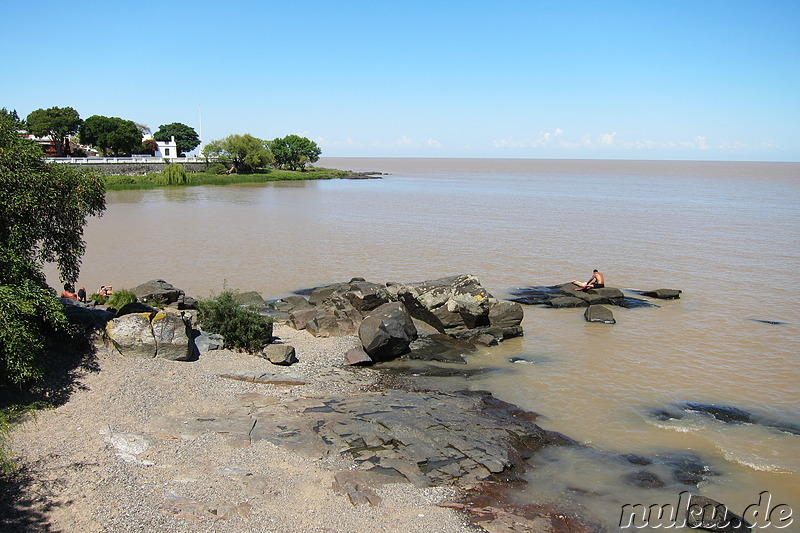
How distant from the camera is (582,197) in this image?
306 ft

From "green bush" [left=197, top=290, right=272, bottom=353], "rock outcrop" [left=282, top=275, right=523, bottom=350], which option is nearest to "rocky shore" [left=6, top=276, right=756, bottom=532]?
"green bush" [left=197, top=290, right=272, bottom=353]

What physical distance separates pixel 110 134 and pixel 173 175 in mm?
21496

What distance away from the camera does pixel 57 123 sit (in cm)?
10512

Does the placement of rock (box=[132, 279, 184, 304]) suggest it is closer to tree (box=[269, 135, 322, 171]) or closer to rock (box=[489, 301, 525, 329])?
rock (box=[489, 301, 525, 329])

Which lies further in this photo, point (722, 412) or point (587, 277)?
point (587, 277)

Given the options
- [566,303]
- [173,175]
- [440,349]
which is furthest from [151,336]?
[173,175]

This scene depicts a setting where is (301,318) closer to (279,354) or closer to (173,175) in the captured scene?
(279,354)

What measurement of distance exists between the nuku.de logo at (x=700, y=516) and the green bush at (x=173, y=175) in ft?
310

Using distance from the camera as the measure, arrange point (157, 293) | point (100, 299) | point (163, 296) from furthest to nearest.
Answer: point (157, 293), point (163, 296), point (100, 299)

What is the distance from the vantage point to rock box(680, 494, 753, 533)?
11.0 metres

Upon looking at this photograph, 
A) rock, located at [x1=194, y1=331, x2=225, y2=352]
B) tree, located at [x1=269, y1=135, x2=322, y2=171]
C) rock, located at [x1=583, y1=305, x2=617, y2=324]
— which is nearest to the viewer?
rock, located at [x1=194, y1=331, x2=225, y2=352]

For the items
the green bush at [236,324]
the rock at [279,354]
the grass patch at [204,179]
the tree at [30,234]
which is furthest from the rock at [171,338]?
the grass patch at [204,179]

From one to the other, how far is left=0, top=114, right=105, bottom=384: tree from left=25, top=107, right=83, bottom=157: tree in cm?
10204

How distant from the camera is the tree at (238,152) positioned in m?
113
